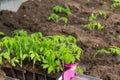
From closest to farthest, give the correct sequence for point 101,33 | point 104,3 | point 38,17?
1. point 101,33
2. point 38,17
3. point 104,3

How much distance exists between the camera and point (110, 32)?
18.3 ft

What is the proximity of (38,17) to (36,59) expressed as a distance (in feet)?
8.45

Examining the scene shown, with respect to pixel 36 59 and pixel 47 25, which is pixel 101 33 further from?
pixel 36 59

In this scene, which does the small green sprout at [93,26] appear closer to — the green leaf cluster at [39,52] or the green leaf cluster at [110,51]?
the green leaf cluster at [110,51]

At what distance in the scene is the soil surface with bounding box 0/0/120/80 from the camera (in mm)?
4457

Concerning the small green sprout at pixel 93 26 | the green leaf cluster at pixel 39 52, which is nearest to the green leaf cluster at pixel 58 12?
the small green sprout at pixel 93 26

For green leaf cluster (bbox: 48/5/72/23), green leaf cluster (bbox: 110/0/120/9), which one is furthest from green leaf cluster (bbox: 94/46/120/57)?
green leaf cluster (bbox: 110/0/120/9)

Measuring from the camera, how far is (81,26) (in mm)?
5844

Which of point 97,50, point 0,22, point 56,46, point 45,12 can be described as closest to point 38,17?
point 45,12

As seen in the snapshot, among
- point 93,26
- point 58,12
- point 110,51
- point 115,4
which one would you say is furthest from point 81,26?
point 115,4

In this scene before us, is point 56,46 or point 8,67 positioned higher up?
point 56,46

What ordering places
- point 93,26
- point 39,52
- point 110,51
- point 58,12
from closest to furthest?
point 39,52
point 110,51
point 93,26
point 58,12

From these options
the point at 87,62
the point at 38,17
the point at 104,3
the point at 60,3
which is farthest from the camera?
the point at 104,3

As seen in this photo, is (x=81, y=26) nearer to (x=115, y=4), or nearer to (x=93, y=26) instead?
(x=93, y=26)
